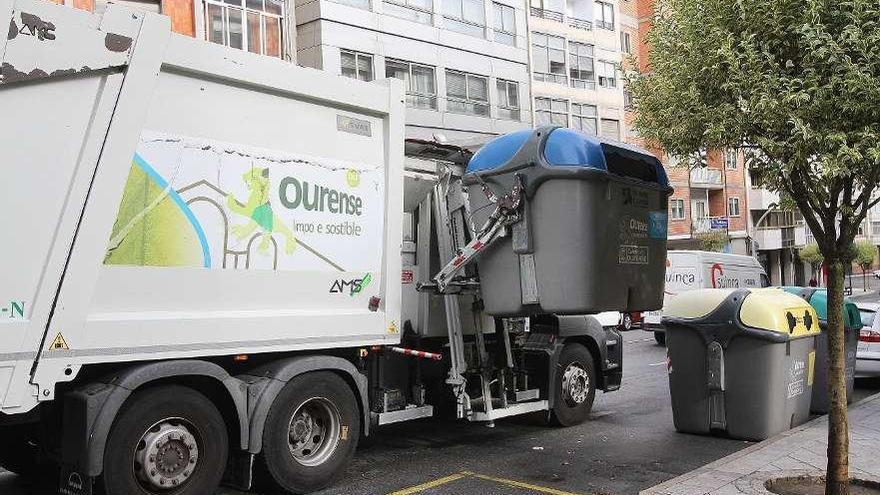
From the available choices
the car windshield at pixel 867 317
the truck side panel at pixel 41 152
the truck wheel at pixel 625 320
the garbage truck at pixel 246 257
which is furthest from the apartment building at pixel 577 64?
the truck side panel at pixel 41 152

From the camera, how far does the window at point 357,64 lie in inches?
988

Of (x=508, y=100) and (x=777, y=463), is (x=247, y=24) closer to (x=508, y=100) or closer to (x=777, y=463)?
(x=508, y=100)

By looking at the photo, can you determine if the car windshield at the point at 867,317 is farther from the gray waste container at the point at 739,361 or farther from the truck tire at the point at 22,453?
the truck tire at the point at 22,453

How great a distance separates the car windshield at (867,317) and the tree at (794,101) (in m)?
6.67

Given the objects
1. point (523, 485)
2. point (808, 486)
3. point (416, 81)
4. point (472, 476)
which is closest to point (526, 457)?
point (472, 476)

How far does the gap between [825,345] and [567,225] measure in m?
4.37

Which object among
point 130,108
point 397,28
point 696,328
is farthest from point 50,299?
point 397,28

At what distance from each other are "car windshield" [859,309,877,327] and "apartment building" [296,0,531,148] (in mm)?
13327

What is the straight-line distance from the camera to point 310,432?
5672 mm

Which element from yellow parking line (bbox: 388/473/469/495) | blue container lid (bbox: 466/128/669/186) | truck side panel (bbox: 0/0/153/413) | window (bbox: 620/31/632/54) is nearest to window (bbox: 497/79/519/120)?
window (bbox: 620/31/632/54)

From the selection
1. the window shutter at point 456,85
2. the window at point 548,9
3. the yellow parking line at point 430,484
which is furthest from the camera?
the window at point 548,9

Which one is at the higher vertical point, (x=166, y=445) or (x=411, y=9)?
(x=411, y=9)

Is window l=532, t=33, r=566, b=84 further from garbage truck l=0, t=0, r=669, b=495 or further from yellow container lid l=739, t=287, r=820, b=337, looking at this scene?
garbage truck l=0, t=0, r=669, b=495

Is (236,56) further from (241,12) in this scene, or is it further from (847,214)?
(241,12)
